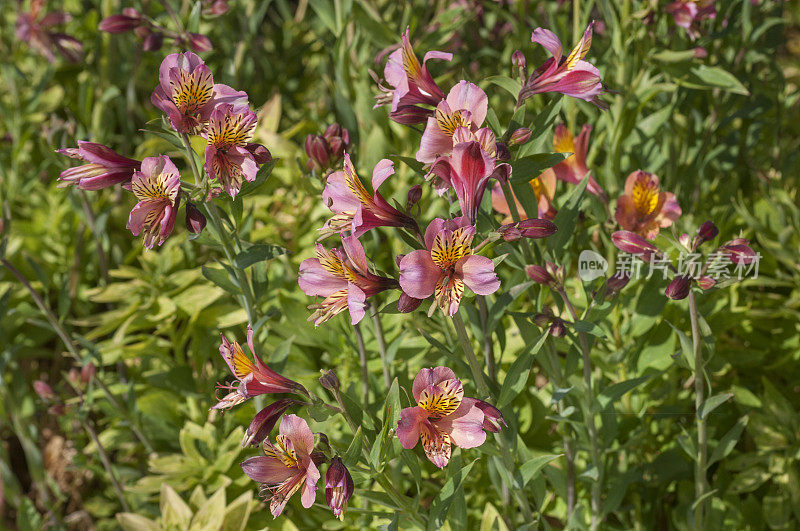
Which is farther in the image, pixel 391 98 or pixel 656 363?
pixel 656 363

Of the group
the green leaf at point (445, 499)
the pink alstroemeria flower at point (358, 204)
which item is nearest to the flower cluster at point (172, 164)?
the pink alstroemeria flower at point (358, 204)

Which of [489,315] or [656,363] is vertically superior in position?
[489,315]

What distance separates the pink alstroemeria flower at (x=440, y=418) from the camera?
743 millimetres

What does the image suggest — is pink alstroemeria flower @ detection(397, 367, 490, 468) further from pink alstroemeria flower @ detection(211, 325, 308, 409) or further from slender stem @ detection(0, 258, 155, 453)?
slender stem @ detection(0, 258, 155, 453)

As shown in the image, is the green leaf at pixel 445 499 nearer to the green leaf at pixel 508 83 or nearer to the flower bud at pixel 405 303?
the flower bud at pixel 405 303

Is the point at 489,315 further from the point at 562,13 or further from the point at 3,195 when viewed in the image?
the point at 3,195

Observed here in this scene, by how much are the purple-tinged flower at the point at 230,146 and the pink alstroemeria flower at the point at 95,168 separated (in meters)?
0.11

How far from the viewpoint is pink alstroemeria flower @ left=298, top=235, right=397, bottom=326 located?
2.30 feet

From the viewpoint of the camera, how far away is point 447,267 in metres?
0.71

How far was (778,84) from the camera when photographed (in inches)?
63.7

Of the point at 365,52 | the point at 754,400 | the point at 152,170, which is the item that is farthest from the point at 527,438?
the point at 365,52

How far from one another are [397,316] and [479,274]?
0.52 meters

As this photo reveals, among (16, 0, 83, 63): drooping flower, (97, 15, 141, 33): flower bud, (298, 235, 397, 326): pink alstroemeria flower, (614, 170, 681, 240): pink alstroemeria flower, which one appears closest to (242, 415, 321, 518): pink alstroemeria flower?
(298, 235, 397, 326): pink alstroemeria flower

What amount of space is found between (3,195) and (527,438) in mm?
1437
